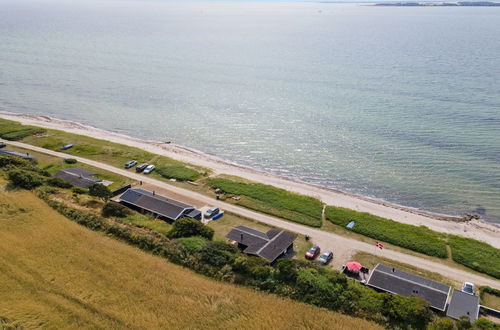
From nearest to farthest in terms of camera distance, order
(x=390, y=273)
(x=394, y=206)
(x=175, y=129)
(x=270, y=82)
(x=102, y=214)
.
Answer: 1. (x=390, y=273)
2. (x=102, y=214)
3. (x=394, y=206)
4. (x=175, y=129)
5. (x=270, y=82)

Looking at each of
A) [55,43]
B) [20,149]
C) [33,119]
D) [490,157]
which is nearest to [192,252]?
[20,149]

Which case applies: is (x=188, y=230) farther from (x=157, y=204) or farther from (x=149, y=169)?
(x=149, y=169)

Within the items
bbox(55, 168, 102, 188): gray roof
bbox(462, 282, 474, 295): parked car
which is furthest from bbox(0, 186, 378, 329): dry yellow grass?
bbox(55, 168, 102, 188): gray roof

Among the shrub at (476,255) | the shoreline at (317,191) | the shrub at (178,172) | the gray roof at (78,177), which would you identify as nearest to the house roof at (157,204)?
the gray roof at (78,177)

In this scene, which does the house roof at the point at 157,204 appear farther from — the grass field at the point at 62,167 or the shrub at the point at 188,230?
the grass field at the point at 62,167

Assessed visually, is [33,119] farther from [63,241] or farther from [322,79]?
[322,79]

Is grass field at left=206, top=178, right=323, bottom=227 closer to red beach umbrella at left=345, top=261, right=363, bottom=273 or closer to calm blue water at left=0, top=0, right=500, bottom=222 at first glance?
red beach umbrella at left=345, top=261, right=363, bottom=273

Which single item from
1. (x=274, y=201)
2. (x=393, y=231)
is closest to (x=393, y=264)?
(x=393, y=231)
